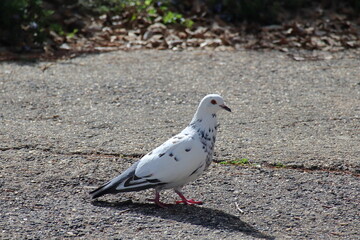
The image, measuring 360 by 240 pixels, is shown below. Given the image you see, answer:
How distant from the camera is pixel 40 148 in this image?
565cm

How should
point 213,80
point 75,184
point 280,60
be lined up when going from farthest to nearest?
point 280,60
point 213,80
point 75,184

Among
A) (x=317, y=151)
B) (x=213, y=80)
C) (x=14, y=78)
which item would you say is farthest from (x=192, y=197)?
(x=14, y=78)

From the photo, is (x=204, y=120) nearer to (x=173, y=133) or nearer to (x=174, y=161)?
(x=174, y=161)

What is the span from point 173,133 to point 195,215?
168cm

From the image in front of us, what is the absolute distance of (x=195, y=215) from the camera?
177 inches

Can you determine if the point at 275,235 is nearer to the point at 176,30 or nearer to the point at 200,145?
the point at 200,145

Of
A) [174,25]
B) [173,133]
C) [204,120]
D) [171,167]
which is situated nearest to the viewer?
[171,167]

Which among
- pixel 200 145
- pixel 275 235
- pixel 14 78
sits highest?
pixel 200 145

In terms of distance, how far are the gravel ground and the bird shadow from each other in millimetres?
14

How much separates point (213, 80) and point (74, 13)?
312cm

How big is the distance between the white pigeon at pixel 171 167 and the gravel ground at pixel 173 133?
0.58 ft

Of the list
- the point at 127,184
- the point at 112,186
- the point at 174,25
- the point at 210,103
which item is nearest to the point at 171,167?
the point at 127,184

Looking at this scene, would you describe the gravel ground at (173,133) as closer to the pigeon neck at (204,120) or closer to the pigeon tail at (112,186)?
the pigeon tail at (112,186)

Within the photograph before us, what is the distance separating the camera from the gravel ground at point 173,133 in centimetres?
437
